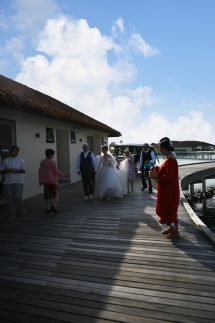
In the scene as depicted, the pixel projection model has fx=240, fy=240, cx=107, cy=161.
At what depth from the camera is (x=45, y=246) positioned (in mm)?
4137

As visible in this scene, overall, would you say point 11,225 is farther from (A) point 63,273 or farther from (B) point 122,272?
(B) point 122,272

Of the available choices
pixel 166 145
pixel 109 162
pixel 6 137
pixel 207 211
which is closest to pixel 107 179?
pixel 109 162

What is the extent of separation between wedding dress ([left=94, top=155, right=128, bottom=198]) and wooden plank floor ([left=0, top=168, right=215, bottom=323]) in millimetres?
2678

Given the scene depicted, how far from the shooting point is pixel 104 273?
315 cm

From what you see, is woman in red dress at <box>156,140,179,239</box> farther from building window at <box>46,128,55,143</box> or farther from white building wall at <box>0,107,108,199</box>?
building window at <box>46,128,55,143</box>

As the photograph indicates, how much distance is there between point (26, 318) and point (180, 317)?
1.49 metres


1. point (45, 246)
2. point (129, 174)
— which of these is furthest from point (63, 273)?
point (129, 174)

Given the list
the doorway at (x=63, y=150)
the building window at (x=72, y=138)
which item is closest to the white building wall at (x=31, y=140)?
the doorway at (x=63, y=150)

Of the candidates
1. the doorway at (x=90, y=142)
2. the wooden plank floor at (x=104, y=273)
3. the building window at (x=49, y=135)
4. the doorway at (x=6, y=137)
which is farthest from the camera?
the doorway at (x=90, y=142)

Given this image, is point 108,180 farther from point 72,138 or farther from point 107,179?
point 72,138

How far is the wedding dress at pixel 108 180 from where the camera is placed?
8.25m

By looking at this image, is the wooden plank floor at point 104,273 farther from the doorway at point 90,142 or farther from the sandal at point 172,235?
the doorway at point 90,142

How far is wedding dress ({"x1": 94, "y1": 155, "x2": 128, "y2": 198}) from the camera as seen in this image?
8.25 meters

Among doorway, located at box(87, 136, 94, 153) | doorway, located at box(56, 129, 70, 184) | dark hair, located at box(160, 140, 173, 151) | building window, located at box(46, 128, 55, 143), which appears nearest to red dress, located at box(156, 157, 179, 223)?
dark hair, located at box(160, 140, 173, 151)
